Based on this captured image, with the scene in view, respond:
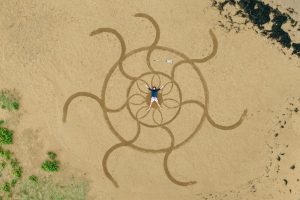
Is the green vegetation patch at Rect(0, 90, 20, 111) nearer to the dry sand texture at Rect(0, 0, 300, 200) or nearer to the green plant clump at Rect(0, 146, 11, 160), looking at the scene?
the dry sand texture at Rect(0, 0, 300, 200)

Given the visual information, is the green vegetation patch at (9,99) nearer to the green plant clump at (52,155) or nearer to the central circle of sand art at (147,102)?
the central circle of sand art at (147,102)

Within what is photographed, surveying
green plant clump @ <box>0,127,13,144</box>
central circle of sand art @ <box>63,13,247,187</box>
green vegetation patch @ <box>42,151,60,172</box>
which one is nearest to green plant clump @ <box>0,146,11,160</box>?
green plant clump @ <box>0,127,13,144</box>

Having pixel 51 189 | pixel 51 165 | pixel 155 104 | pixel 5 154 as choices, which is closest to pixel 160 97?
pixel 155 104

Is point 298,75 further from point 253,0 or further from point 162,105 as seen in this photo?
point 162,105

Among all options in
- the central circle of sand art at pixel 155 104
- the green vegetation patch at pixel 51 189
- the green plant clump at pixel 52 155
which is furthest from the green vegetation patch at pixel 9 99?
the central circle of sand art at pixel 155 104

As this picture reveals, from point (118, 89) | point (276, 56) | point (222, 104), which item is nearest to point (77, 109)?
point (118, 89)
